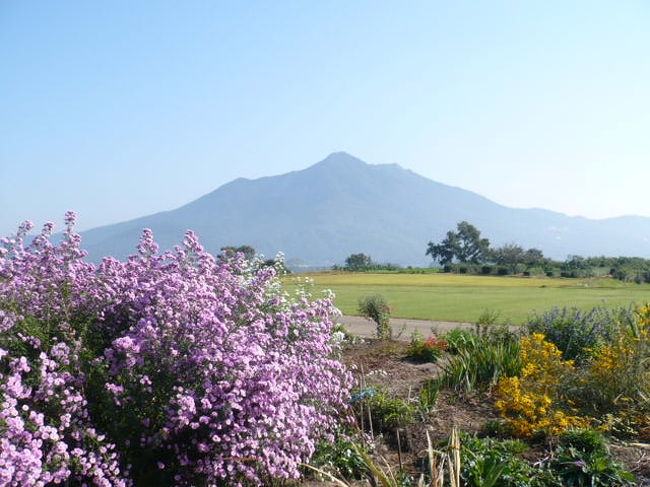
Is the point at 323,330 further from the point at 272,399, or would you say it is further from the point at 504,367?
the point at 504,367

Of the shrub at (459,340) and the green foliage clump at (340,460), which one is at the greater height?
the shrub at (459,340)

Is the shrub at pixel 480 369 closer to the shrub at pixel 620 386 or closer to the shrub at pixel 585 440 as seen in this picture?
the shrub at pixel 620 386

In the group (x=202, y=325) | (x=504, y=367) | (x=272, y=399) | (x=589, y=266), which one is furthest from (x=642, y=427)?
(x=589, y=266)

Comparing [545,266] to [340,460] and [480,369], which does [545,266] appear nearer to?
[480,369]

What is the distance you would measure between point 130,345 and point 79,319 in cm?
130

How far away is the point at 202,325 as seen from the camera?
449 cm

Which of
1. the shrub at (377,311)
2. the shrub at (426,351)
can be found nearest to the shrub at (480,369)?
the shrub at (426,351)

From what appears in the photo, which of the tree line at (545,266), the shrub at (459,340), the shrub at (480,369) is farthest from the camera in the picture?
the tree line at (545,266)

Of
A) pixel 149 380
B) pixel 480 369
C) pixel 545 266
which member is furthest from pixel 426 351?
pixel 545 266

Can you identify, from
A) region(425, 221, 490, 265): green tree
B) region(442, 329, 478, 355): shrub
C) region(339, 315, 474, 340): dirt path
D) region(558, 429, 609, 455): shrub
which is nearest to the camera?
region(558, 429, 609, 455): shrub

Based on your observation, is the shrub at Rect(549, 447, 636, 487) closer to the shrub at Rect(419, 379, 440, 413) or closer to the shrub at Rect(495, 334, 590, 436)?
the shrub at Rect(495, 334, 590, 436)

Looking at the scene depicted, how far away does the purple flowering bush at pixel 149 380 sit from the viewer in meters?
3.90

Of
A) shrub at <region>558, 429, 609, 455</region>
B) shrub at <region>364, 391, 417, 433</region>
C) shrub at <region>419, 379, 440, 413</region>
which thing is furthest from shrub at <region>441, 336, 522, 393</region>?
shrub at <region>558, 429, 609, 455</region>

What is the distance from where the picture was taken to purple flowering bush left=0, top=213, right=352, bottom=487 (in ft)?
12.8
